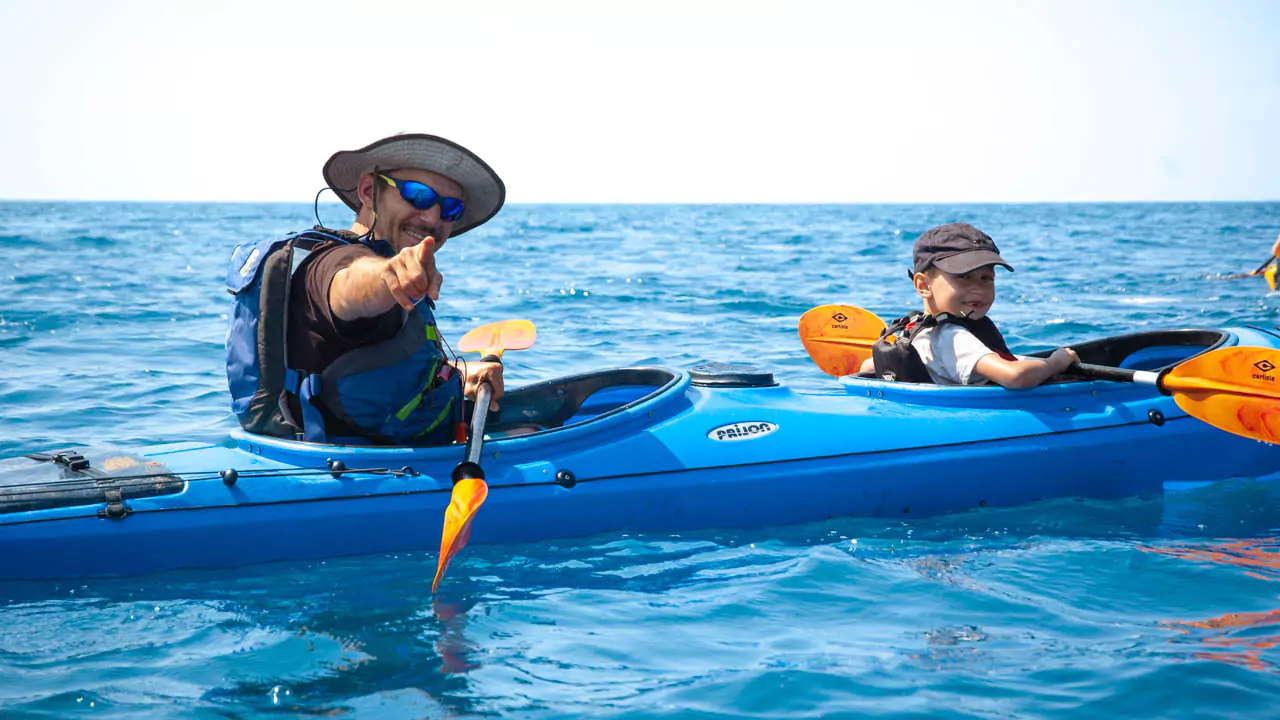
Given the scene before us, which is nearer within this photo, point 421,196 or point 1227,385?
point 421,196

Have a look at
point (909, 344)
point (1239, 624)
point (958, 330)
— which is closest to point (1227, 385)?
point (958, 330)

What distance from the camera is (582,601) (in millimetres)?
3312

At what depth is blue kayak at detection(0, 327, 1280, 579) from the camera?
11.3ft

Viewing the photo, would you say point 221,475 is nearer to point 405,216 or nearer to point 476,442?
point 476,442

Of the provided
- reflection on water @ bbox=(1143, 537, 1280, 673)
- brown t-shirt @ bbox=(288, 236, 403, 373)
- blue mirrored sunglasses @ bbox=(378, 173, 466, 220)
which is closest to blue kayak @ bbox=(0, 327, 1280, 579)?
brown t-shirt @ bbox=(288, 236, 403, 373)

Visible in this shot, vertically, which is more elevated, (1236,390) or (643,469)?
(1236,390)

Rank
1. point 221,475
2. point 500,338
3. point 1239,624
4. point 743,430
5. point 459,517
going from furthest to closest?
point 500,338 → point 743,430 → point 221,475 → point 459,517 → point 1239,624

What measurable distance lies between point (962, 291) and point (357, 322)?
2.33 m

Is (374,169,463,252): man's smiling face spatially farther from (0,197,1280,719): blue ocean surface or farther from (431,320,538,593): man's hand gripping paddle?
(0,197,1280,719): blue ocean surface

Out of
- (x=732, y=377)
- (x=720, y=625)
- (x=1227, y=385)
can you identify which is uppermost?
(x=1227, y=385)

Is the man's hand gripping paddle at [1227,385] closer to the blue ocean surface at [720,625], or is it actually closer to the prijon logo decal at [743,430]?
the blue ocean surface at [720,625]

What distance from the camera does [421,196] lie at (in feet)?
10.9

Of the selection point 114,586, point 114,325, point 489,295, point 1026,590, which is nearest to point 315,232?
point 114,586

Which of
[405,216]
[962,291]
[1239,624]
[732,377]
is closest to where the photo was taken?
[1239,624]
